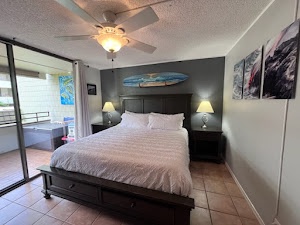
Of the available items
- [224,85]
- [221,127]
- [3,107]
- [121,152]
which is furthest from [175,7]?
[3,107]

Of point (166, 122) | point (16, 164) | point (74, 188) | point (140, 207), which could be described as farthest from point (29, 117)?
point (140, 207)

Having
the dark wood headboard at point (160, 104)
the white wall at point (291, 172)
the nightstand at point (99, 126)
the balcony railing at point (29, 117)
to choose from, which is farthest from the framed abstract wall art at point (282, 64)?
the balcony railing at point (29, 117)

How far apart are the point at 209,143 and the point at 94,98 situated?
3.23 meters

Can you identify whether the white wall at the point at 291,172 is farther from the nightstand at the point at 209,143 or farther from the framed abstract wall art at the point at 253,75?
the nightstand at the point at 209,143

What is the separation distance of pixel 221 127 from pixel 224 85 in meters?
0.95

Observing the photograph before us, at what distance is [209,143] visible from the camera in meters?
3.22

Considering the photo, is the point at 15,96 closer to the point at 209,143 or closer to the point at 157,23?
the point at 157,23

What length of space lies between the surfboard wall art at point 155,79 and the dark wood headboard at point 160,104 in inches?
12.9

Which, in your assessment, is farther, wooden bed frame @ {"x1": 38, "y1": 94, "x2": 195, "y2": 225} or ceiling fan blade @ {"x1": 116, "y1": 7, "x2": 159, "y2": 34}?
wooden bed frame @ {"x1": 38, "y1": 94, "x2": 195, "y2": 225}

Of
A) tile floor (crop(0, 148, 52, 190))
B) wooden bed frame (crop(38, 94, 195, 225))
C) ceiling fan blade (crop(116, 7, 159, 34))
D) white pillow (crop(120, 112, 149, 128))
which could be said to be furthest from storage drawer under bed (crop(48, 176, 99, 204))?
ceiling fan blade (crop(116, 7, 159, 34))

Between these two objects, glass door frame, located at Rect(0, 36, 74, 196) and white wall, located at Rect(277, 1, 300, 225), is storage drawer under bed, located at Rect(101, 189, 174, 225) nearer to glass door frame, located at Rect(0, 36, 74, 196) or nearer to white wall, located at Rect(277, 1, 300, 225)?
white wall, located at Rect(277, 1, 300, 225)

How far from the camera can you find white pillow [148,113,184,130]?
2961mm

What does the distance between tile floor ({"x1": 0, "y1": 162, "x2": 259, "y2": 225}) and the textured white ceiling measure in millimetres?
2245

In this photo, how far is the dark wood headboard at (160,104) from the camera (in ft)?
10.9
